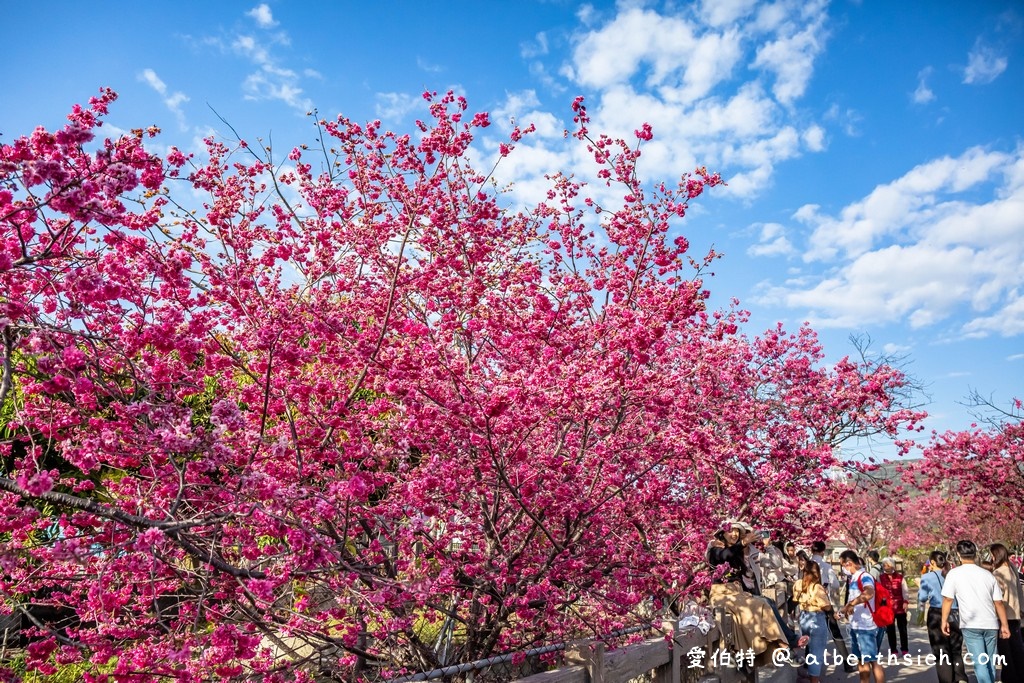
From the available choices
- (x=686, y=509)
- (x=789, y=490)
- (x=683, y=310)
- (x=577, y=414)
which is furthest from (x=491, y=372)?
(x=789, y=490)

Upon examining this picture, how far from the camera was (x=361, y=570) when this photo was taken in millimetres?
3691

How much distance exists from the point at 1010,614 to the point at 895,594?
8.17 feet

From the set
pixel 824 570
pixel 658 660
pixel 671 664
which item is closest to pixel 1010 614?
pixel 824 570

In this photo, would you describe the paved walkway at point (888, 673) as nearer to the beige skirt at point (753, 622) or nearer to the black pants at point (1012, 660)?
the beige skirt at point (753, 622)

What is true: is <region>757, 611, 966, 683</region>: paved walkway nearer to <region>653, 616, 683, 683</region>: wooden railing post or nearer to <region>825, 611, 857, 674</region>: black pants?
<region>825, 611, 857, 674</region>: black pants

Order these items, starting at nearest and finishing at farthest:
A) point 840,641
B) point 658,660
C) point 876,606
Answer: point 658,660
point 876,606
point 840,641

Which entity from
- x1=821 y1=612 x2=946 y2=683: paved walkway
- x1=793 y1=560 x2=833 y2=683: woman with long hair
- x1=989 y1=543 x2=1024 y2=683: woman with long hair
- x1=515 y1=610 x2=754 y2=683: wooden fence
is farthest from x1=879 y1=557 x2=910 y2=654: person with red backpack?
x1=515 y1=610 x2=754 y2=683: wooden fence

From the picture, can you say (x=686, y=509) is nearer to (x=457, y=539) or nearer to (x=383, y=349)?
(x=457, y=539)

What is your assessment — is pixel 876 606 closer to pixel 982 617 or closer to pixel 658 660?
pixel 982 617

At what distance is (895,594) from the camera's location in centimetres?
994

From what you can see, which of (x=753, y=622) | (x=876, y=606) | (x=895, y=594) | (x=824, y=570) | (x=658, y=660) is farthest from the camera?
(x=895, y=594)

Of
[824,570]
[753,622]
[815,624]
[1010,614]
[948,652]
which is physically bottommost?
[948,652]

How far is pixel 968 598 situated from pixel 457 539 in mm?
5255

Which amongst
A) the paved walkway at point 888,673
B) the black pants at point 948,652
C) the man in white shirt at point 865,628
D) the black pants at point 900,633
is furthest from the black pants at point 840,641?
the man in white shirt at point 865,628
